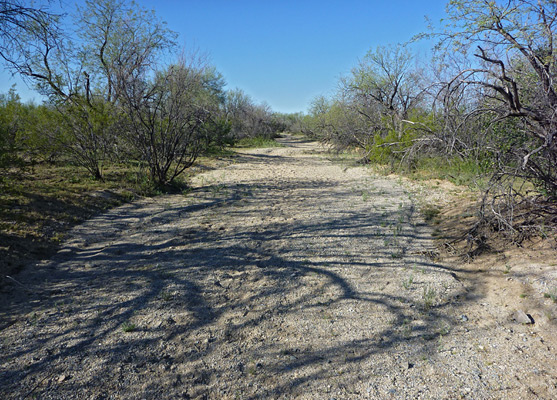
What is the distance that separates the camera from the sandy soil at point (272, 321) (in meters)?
2.43

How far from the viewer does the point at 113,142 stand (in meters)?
10.1

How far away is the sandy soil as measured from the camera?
2.43 m

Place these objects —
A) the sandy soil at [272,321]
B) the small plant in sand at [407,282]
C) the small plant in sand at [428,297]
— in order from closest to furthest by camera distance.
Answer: the sandy soil at [272,321] → the small plant in sand at [428,297] → the small plant in sand at [407,282]

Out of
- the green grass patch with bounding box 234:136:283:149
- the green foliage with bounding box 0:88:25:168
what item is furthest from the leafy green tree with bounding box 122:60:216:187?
the green grass patch with bounding box 234:136:283:149

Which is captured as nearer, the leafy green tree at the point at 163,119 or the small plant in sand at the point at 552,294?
the small plant in sand at the point at 552,294

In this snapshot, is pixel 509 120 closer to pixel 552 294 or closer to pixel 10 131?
pixel 552 294

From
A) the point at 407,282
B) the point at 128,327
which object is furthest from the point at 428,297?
the point at 128,327

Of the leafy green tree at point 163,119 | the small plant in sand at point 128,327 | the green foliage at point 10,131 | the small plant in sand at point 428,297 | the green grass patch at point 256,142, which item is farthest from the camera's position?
the green grass patch at point 256,142

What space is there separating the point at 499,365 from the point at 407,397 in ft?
2.66

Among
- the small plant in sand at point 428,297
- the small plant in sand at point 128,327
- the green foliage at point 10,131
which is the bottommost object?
the small plant in sand at point 428,297

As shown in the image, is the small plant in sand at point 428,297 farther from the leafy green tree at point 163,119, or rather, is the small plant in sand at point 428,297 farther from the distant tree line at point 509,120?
the leafy green tree at point 163,119

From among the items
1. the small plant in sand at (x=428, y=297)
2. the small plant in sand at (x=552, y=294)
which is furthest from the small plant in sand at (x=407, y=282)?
the small plant in sand at (x=552, y=294)

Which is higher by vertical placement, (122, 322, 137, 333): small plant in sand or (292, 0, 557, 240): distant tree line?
(292, 0, 557, 240): distant tree line

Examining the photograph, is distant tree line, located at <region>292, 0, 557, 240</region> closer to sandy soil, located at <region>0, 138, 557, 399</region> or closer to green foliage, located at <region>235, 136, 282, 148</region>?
sandy soil, located at <region>0, 138, 557, 399</region>
